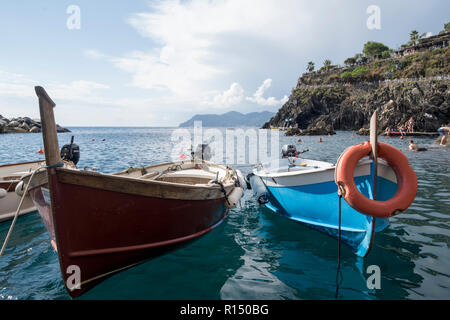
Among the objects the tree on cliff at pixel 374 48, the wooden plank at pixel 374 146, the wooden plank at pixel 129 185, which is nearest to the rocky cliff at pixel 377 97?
the tree on cliff at pixel 374 48

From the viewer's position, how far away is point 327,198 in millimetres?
5828

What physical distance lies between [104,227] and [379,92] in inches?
3121

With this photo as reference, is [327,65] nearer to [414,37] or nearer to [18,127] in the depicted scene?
[414,37]

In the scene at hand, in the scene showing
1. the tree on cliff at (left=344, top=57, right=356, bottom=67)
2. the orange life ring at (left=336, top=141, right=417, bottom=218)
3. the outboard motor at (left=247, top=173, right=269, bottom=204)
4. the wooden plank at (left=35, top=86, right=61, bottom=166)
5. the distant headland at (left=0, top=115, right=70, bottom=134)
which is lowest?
the outboard motor at (left=247, top=173, right=269, bottom=204)

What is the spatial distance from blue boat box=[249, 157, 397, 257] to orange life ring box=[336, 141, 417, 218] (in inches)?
7.5

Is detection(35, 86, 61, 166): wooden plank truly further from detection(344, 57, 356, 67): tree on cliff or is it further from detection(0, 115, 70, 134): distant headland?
detection(344, 57, 356, 67): tree on cliff

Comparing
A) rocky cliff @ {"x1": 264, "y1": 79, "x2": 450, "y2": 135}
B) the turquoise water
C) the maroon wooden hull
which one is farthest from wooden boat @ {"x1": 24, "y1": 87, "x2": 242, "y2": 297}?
rocky cliff @ {"x1": 264, "y1": 79, "x2": 450, "y2": 135}

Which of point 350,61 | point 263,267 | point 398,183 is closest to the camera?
point 398,183

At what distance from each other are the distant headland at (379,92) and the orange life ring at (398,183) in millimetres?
53118

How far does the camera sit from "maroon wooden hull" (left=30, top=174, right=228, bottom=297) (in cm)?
369

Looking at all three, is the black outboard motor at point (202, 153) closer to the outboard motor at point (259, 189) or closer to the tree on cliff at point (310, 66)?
the outboard motor at point (259, 189)

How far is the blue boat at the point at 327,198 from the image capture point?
4.91 m

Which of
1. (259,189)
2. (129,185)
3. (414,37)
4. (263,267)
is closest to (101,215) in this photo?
(129,185)
